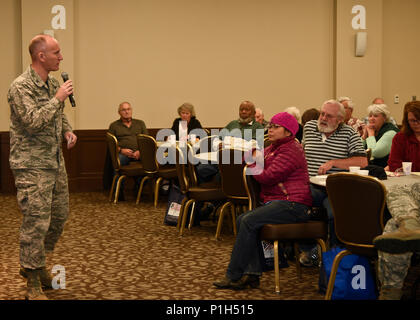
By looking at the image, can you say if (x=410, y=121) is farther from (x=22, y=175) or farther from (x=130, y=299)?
(x=22, y=175)

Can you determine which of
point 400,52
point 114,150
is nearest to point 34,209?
point 114,150

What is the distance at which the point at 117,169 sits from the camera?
8492 millimetres

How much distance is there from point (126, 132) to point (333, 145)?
171 inches

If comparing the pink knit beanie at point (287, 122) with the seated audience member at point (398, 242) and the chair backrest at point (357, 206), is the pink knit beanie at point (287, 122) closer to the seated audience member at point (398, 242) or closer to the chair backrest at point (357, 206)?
the chair backrest at point (357, 206)

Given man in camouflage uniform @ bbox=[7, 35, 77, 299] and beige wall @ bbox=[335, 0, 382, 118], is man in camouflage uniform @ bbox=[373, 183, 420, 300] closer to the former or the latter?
man in camouflage uniform @ bbox=[7, 35, 77, 299]

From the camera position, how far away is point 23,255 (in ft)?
12.6

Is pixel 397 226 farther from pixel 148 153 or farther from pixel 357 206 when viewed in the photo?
pixel 148 153

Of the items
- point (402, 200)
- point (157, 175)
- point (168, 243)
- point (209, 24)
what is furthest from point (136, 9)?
point (402, 200)

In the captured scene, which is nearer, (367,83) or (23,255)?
(23,255)

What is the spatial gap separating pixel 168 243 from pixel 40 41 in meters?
2.58

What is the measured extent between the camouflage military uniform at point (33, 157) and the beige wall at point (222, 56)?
5614 mm

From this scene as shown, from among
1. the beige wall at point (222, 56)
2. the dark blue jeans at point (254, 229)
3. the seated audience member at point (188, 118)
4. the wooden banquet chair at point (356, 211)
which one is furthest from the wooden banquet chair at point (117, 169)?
the wooden banquet chair at point (356, 211)

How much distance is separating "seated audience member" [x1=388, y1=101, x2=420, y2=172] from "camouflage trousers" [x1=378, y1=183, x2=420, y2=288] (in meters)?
1.53

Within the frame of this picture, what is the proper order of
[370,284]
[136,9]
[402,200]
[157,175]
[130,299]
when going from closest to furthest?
[402,200] → [370,284] → [130,299] → [157,175] → [136,9]
